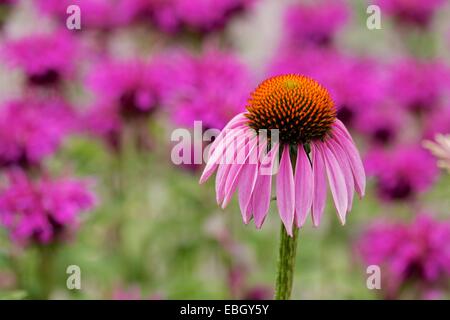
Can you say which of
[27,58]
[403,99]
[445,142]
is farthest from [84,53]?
[445,142]

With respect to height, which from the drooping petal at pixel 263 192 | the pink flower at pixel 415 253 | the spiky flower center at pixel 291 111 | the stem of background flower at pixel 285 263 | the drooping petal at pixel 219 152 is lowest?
the pink flower at pixel 415 253

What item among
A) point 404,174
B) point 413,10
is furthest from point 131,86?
point 413,10

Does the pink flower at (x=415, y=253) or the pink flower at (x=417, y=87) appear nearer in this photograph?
the pink flower at (x=415, y=253)

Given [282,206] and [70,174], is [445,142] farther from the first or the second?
[70,174]

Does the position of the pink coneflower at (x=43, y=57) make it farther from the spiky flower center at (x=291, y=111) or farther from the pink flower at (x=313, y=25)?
the spiky flower center at (x=291, y=111)

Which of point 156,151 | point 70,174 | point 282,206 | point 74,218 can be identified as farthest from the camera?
point 156,151

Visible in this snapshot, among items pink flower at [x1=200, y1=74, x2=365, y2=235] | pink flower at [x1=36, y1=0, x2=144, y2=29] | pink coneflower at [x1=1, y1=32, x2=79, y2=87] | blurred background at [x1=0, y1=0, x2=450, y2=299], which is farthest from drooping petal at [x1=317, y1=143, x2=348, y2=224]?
pink flower at [x1=36, y1=0, x2=144, y2=29]

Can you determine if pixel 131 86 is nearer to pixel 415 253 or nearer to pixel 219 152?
pixel 415 253

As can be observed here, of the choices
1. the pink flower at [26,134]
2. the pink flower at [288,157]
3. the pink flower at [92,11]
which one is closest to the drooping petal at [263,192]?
the pink flower at [288,157]
